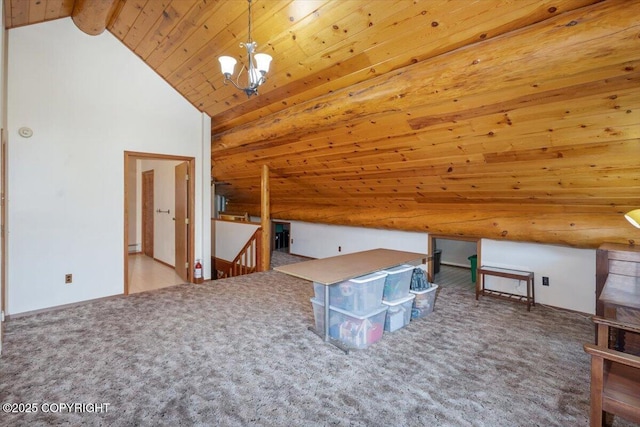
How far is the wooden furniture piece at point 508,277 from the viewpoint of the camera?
12.8ft

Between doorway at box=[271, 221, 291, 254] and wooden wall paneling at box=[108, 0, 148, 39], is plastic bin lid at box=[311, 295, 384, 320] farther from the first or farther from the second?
doorway at box=[271, 221, 291, 254]

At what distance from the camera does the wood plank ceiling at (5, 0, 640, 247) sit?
7.27 feet

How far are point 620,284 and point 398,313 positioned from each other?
180cm

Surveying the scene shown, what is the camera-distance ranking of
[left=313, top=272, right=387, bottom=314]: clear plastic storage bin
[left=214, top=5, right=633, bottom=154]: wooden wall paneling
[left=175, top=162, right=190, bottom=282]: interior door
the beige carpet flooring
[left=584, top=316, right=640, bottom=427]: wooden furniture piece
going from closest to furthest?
[left=584, top=316, right=640, bottom=427]: wooden furniture piece, the beige carpet flooring, [left=214, top=5, right=633, bottom=154]: wooden wall paneling, [left=313, top=272, right=387, bottom=314]: clear plastic storage bin, [left=175, top=162, right=190, bottom=282]: interior door

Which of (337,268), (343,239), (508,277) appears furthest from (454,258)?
(337,268)

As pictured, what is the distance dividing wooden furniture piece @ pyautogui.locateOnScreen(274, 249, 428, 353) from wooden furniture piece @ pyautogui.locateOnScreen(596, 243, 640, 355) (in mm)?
1556

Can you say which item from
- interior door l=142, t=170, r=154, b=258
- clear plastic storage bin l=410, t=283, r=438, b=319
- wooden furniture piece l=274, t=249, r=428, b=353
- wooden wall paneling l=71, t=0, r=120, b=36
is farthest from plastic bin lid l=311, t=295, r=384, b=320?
interior door l=142, t=170, r=154, b=258

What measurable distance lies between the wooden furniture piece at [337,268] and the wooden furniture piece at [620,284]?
156 centimetres

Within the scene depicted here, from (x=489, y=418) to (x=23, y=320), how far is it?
437cm

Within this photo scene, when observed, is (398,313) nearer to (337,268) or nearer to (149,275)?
(337,268)

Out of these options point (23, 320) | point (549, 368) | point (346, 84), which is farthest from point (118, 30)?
point (549, 368)

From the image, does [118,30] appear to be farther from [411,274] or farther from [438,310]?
[438,310]

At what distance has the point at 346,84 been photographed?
3.33m

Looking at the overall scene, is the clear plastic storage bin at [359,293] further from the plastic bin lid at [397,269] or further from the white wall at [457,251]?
the white wall at [457,251]
